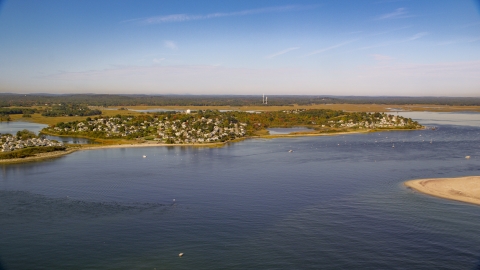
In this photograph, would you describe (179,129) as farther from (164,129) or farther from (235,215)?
(235,215)

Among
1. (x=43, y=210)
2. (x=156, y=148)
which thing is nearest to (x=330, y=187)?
(x=43, y=210)

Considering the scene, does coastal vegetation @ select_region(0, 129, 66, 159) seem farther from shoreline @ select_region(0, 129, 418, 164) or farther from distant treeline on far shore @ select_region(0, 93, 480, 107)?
distant treeline on far shore @ select_region(0, 93, 480, 107)

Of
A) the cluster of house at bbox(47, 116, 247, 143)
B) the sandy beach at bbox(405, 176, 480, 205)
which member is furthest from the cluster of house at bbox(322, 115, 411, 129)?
the sandy beach at bbox(405, 176, 480, 205)

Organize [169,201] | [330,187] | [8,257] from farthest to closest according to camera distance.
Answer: [330,187], [169,201], [8,257]

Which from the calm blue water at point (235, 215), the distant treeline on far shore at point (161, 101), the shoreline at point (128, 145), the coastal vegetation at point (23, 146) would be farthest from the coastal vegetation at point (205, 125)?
the distant treeline on far shore at point (161, 101)

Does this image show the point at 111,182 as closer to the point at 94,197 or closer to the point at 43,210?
the point at 94,197

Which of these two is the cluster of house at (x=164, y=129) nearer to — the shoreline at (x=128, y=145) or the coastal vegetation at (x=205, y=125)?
the coastal vegetation at (x=205, y=125)
